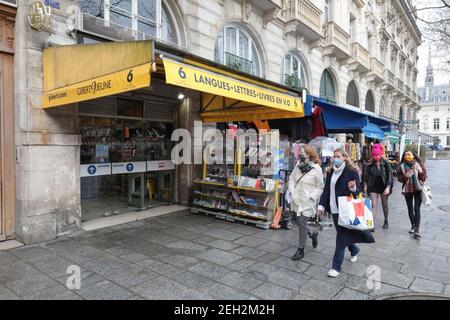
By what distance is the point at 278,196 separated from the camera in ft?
22.2

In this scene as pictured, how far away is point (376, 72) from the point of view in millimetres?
20953

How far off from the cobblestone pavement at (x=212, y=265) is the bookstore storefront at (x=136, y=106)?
1.82m

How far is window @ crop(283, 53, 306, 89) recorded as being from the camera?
12.8 m

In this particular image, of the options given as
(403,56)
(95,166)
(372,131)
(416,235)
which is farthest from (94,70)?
(403,56)

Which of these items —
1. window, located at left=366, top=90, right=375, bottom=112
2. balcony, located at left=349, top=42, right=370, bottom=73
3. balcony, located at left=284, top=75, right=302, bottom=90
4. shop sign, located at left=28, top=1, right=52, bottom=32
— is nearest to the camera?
shop sign, located at left=28, top=1, right=52, bottom=32

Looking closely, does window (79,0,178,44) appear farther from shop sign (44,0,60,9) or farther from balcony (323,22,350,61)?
balcony (323,22,350,61)

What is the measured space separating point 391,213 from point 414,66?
3274cm

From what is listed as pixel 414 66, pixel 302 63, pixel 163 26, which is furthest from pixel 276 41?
pixel 414 66

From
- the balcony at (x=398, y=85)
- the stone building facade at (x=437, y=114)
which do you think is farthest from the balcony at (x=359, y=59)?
the stone building facade at (x=437, y=114)

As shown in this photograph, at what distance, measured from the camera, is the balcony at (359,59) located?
17969 mm

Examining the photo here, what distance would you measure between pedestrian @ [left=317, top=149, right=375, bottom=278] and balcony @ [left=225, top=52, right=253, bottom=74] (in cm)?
666

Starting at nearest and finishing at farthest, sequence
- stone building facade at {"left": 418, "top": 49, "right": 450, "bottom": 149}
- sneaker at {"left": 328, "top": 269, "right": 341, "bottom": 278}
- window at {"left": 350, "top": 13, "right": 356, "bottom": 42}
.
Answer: sneaker at {"left": 328, "top": 269, "right": 341, "bottom": 278}
window at {"left": 350, "top": 13, "right": 356, "bottom": 42}
stone building facade at {"left": 418, "top": 49, "right": 450, "bottom": 149}

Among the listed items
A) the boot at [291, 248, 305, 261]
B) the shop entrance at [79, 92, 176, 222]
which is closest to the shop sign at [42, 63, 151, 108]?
the shop entrance at [79, 92, 176, 222]

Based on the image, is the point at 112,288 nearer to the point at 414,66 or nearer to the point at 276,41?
the point at 276,41
